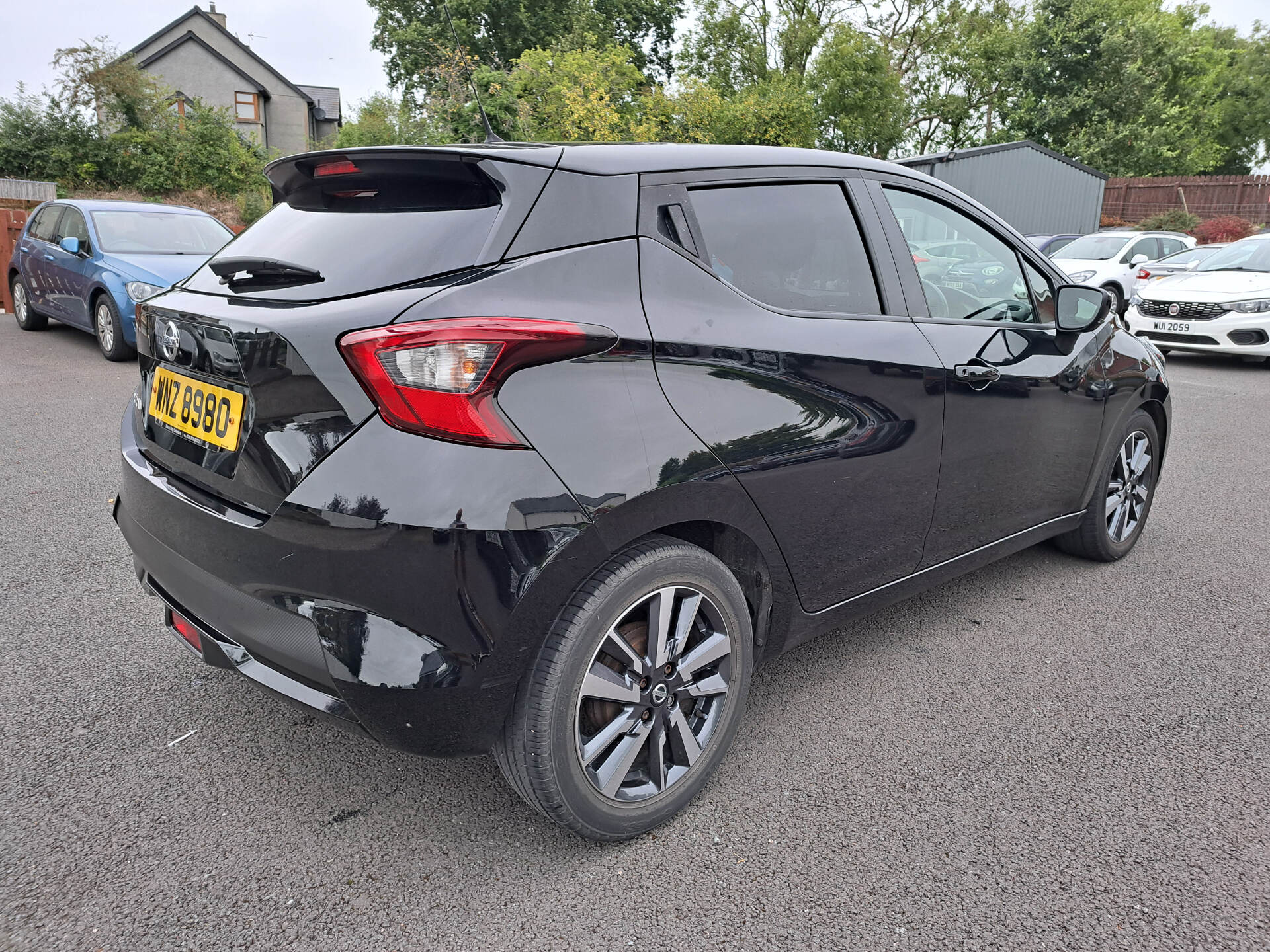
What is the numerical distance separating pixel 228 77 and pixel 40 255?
130ft

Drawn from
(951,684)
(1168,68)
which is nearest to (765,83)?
(1168,68)

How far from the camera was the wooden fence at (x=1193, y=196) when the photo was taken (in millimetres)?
30125

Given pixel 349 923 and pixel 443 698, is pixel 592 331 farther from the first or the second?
pixel 349 923

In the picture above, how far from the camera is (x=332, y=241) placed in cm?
220

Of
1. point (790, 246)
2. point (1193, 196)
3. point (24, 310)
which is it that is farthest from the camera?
point (1193, 196)

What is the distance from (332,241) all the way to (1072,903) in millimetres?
2291

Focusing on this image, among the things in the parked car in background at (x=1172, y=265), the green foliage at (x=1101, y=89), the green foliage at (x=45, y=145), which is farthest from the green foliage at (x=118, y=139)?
the green foliage at (x=1101, y=89)

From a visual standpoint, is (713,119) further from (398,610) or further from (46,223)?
(398,610)

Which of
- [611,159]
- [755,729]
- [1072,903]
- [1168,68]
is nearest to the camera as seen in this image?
[1072,903]

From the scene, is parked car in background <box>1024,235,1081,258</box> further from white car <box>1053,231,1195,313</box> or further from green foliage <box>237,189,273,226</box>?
green foliage <box>237,189,273,226</box>

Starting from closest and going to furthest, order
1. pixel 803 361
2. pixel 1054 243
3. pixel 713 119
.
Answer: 1. pixel 803 361
2. pixel 1054 243
3. pixel 713 119

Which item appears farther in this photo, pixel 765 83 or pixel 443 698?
pixel 765 83

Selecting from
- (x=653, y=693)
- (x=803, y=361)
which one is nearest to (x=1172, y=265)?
(x=803, y=361)

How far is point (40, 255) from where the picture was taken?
10086mm
